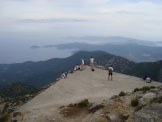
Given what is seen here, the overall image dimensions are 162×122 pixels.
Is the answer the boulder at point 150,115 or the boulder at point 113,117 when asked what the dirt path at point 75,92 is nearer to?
the boulder at point 113,117

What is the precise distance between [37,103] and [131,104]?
9.19 m

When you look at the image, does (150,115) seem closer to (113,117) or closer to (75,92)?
(113,117)

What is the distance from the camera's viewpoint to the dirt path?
64.6 feet

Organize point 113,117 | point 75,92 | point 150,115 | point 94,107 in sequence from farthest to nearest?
1. point 75,92
2. point 94,107
3. point 113,117
4. point 150,115

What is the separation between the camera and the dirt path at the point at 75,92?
19.7 m

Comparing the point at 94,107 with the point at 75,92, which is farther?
the point at 75,92

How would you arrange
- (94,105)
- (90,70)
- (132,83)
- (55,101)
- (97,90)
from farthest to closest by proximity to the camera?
1. (90,70)
2. (132,83)
3. (97,90)
4. (55,101)
5. (94,105)

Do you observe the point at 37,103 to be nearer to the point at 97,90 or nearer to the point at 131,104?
the point at 97,90

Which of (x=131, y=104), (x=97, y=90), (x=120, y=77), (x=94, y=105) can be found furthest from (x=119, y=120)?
(x=120, y=77)

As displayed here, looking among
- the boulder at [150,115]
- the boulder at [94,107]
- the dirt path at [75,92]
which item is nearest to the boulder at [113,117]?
the boulder at [94,107]

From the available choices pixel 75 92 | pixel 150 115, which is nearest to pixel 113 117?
pixel 150 115

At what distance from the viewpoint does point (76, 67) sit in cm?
3794

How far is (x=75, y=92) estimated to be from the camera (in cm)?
2623

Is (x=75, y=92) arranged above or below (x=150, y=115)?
below
